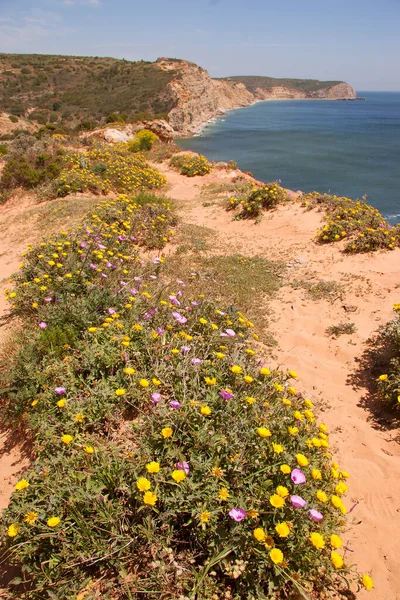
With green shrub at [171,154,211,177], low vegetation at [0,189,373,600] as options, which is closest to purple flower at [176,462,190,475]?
low vegetation at [0,189,373,600]

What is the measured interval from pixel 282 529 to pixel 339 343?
350cm

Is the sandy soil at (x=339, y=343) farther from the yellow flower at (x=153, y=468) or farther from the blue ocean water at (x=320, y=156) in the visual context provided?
the blue ocean water at (x=320, y=156)

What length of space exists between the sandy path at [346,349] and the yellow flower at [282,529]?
36.2 inches

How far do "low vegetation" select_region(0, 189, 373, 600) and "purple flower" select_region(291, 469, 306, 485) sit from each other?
1cm

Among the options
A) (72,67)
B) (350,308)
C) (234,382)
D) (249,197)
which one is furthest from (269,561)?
(72,67)

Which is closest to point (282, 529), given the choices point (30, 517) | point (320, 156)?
point (30, 517)

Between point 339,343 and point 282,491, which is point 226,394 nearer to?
point 282,491

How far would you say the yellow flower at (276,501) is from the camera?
1886 millimetres

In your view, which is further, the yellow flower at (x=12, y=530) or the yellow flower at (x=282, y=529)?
the yellow flower at (x=12, y=530)

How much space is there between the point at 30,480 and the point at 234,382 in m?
1.75

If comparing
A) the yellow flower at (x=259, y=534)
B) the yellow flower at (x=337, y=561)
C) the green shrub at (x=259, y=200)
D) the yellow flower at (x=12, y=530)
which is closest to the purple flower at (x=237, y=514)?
the yellow flower at (x=259, y=534)

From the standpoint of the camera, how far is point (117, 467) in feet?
7.41

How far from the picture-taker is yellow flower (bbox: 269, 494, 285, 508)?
1.89 metres

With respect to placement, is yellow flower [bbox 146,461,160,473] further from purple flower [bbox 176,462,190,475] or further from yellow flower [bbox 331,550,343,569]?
yellow flower [bbox 331,550,343,569]
